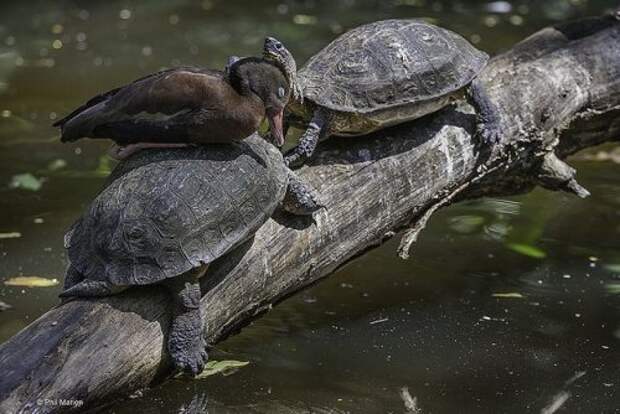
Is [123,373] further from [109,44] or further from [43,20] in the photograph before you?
[43,20]

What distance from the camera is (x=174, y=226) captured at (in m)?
3.99

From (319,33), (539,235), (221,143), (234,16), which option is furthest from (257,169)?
(234,16)

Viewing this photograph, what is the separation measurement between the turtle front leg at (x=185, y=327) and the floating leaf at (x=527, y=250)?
2381 millimetres

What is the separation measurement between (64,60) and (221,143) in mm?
5993

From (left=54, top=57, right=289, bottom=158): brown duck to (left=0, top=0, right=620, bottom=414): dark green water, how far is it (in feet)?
3.31

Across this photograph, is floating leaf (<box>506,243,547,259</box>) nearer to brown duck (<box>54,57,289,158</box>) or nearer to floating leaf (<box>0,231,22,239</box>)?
brown duck (<box>54,57,289,158</box>)

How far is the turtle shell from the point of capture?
3.95m

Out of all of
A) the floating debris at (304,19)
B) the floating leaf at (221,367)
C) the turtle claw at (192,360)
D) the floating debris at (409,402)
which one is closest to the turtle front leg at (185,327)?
the turtle claw at (192,360)

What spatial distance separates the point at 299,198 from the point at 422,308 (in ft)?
3.50

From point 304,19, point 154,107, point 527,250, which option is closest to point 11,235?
point 154,107

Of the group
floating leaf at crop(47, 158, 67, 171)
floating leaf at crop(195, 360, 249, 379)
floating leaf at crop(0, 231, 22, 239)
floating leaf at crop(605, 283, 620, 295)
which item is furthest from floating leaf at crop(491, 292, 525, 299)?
floating leaf at crop(47, 158, 67, 171)

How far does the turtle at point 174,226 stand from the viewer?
395cm

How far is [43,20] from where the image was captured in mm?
11523

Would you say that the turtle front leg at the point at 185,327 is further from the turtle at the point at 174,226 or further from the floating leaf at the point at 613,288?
the floating leaf at the point at 613,288
